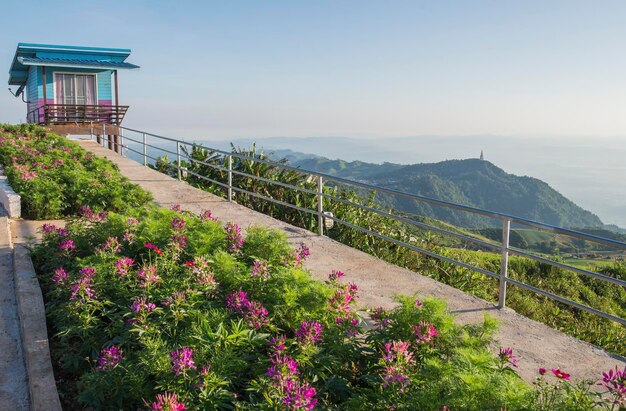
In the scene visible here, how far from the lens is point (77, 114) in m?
27.7

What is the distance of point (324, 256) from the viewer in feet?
25.2

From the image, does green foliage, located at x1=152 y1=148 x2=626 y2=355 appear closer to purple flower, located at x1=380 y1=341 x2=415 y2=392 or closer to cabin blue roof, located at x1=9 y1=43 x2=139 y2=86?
purple flower, located at x1=380 y1=341 x2=415 y2=392

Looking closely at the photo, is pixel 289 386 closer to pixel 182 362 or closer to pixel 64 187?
pixel 182 362

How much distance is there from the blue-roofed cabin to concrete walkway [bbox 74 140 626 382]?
63.3ft

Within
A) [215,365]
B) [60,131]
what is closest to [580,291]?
[215,365]

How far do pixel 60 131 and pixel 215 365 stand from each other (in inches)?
1019

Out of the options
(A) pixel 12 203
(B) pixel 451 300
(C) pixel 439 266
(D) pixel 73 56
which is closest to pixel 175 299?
(B) pixel 451 300

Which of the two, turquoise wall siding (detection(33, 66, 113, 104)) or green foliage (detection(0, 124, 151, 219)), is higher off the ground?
turquoise wall siding (detection(33, 66, 113, 104))

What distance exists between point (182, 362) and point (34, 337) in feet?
7.17

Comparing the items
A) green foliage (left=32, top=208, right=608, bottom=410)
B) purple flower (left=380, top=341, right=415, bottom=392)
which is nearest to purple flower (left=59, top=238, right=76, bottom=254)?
green foliage (left=32, top=208, right=608, bottom=410)

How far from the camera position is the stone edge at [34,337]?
3.95 meters

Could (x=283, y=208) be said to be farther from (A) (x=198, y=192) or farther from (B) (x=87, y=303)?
(B) (x=87, y=303)

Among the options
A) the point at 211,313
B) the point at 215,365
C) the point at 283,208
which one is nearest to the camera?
the point at 215,365

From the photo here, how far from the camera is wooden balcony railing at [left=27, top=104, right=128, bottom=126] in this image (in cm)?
2656
